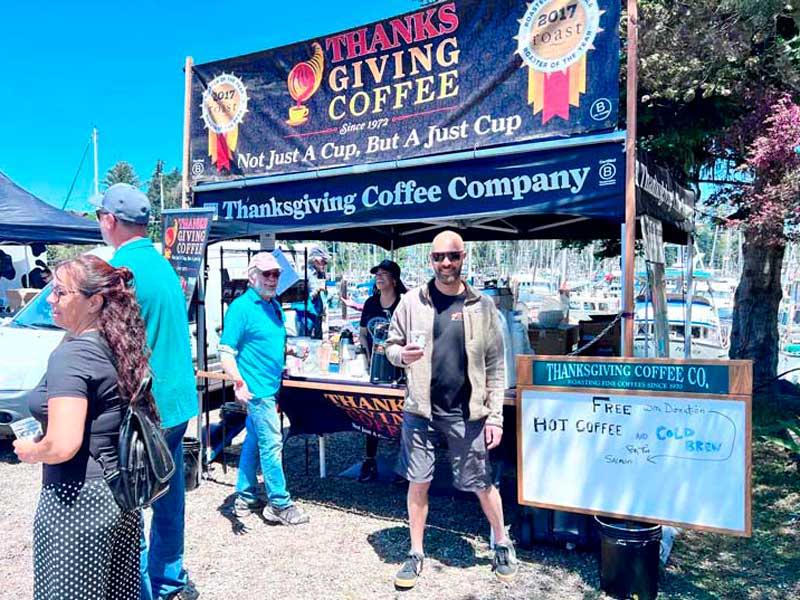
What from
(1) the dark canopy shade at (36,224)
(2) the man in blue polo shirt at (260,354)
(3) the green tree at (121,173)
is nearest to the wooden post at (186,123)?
(2) the man in blue polo shirt at (260,354)

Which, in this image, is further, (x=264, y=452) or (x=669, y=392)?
(x=264, y=452)

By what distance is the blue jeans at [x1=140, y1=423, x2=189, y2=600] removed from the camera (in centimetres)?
310

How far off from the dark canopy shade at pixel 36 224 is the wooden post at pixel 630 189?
9.69 m

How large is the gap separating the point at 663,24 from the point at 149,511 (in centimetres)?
636

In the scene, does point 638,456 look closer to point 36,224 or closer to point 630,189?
point 630,189

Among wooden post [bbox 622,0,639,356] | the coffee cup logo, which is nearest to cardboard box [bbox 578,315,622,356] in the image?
wooden post [bbox 622,0,639,356]

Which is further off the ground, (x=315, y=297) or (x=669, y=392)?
(x=315, y=297)

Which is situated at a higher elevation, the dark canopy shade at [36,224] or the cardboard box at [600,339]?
the dark canopy shade at [36,224]

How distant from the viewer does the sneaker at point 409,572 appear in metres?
3.72

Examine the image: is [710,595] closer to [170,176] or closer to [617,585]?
[617,585]

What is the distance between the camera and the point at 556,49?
166 inches

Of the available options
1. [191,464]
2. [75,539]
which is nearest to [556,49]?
[75,539]

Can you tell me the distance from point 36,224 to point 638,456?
10.8 m

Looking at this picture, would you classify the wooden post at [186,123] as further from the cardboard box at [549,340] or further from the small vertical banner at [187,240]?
the cardboard box at [549,340]
